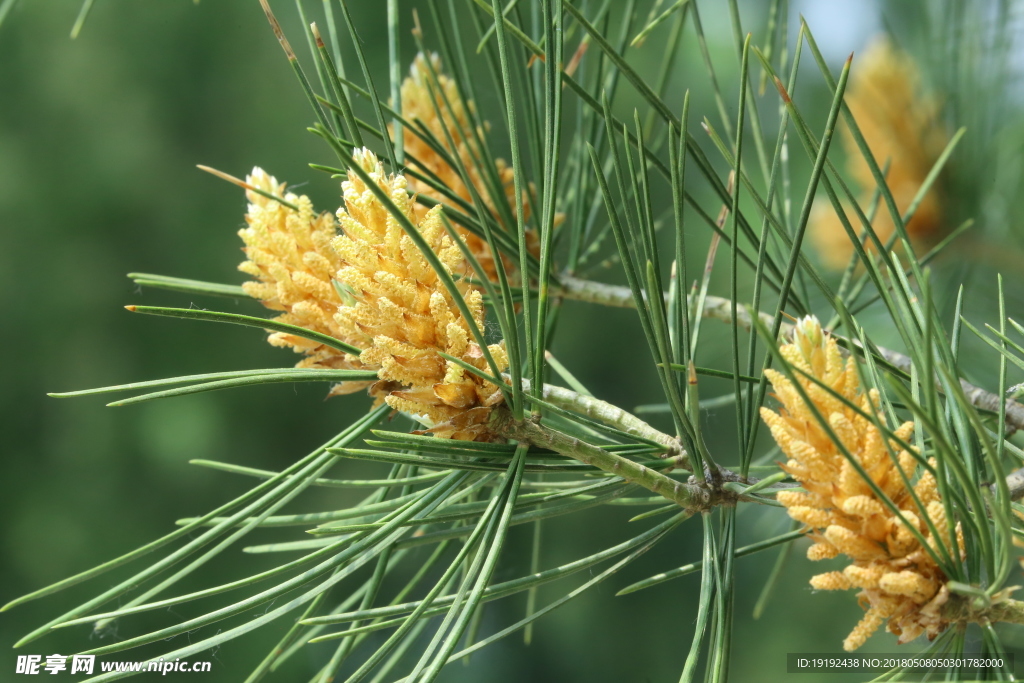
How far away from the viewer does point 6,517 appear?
4.59 feet

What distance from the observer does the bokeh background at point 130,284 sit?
1.41 metres

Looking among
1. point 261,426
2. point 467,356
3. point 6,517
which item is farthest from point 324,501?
point 467,356

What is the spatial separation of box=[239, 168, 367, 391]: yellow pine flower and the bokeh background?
1108 mm

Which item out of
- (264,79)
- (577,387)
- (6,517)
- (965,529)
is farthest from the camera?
(264,79)

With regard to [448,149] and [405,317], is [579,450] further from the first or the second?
[448,149]

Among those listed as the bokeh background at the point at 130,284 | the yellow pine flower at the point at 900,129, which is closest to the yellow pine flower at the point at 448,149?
the yellow pine flower at the point at 900,129

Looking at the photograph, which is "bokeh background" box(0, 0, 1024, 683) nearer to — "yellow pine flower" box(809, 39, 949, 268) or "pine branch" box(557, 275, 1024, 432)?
"yellow pine flower" box(809, 39, 949, 268)

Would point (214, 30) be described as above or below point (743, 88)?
above

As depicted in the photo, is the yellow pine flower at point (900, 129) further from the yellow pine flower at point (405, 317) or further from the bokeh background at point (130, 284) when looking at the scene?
the bokeh background at point (130, 284)

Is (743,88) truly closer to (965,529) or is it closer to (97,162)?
(965,529)

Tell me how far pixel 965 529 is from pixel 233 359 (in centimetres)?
141

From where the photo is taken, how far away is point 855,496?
207 mm

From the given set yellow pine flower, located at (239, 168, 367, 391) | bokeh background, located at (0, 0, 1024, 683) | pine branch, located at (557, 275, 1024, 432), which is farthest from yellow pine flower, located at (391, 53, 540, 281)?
bokeh background, located at (0, 0, 1024, 683)

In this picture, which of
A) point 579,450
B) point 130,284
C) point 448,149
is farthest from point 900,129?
point 130,284
